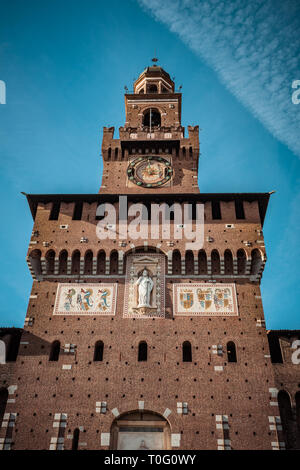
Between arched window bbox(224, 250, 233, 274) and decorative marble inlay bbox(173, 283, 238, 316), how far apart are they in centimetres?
83

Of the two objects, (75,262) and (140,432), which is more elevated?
(75,262)

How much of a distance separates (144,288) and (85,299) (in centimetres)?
281

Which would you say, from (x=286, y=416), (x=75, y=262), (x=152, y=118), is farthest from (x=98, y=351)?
(x=152, y=118)

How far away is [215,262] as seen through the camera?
75.8ft

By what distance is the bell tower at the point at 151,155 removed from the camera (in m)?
27.5

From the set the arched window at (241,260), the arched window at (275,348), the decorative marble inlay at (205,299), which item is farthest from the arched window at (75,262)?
the arched window at (275,348)

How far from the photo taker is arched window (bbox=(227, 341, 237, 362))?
20484 mm

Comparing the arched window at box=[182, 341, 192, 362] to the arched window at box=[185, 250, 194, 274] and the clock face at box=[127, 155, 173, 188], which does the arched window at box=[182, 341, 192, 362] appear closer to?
the arched window at box=[185, 250, 194, 274]

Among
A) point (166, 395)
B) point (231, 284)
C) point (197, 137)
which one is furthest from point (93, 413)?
point (197, 137)

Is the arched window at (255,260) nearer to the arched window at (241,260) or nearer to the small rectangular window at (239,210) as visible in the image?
the arched window at (241,260)

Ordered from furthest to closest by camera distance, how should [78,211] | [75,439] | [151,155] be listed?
[151,155]
[78,211]
[75,439]

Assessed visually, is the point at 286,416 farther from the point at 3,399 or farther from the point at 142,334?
the point at 3,399
